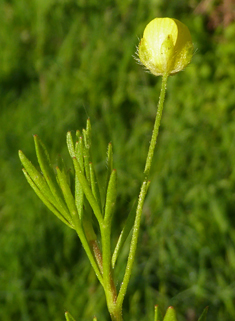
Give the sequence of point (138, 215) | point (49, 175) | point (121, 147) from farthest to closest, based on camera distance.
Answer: point (121, 147), point (49, 175), point (138, 215)

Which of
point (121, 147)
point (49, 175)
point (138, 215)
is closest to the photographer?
point (138, 215)

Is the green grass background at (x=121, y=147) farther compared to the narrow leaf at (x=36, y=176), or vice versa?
the green grass background at (x=121, y=147)

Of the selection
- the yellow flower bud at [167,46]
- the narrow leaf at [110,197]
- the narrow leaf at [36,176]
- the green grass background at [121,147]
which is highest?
the yellow flower bud at [167,46]

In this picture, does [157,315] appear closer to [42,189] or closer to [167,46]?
[42,189]

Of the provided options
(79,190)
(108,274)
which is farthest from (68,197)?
(108,274)

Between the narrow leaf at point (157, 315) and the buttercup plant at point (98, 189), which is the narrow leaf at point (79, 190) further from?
the narrow leaf at point (157, 315)

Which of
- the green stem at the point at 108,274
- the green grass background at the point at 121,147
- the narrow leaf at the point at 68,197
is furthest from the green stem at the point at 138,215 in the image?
the green grass background at the point at 121,147
